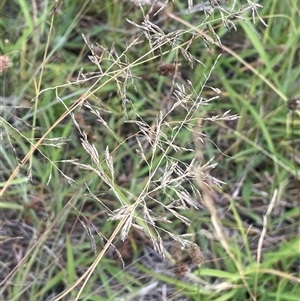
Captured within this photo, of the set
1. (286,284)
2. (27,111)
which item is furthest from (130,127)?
(286,284)

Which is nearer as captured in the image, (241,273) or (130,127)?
(241,273)

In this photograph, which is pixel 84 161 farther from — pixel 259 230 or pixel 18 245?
pixel 259 230

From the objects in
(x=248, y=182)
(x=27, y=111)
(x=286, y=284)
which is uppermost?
(x=27, y=111)

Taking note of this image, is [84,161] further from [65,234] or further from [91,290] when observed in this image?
[91,290]

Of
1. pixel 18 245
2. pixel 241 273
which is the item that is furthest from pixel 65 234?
pixel 241 273

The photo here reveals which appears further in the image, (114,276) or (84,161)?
(84,161)

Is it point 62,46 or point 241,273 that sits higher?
point 62,46
